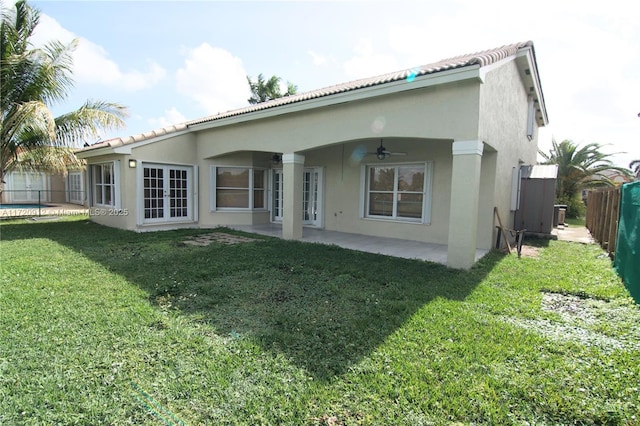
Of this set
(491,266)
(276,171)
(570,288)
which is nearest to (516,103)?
(491,266)

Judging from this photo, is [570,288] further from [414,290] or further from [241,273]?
[241,273]

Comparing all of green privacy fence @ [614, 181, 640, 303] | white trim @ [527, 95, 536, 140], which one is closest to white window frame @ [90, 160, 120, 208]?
green privacy fence @ [614, 181, 640, 303]

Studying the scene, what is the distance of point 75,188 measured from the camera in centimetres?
2403

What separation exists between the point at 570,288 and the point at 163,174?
12.2 m

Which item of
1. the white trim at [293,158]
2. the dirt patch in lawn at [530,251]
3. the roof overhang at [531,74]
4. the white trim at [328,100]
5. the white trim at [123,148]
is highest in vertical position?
the roof overhang at [531,74]

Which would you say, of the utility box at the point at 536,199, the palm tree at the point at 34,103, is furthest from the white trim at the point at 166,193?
the utility box at the point at 536,199

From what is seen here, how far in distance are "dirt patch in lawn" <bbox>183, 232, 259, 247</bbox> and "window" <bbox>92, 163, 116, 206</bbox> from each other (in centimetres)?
424

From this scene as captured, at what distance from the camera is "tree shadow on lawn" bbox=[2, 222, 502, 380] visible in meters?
3.83

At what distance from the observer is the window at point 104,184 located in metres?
12.2

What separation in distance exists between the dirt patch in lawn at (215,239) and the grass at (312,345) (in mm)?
2659

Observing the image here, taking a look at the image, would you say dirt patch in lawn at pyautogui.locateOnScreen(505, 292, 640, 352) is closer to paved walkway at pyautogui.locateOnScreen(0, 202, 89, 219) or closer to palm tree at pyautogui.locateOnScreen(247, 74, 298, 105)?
paved walkway at pyautogui.locateOnScreen(0, 202, 89, 219)

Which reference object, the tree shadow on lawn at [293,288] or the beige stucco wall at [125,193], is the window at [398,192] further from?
the beige stucco wall at [125,193]

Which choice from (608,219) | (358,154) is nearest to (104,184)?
(358,154)

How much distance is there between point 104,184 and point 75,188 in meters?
14.4
